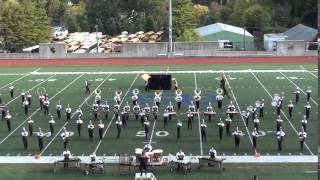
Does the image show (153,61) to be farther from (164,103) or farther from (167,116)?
(167,116)

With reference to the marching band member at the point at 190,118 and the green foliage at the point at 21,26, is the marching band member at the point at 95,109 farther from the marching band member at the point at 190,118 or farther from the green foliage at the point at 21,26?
the green foliage at the point at 21,26

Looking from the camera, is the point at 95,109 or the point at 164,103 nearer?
the point at 95,109

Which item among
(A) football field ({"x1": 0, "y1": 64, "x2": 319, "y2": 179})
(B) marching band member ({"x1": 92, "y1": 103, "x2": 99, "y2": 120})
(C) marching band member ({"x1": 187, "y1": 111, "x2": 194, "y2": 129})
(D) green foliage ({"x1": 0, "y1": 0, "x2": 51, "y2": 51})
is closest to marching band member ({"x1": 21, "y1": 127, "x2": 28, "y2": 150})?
(A) football field ({"x1": 0, "y1": 64, "x2": 319, "y2": 179})

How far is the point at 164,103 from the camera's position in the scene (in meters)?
24.7

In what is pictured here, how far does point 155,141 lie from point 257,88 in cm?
1061

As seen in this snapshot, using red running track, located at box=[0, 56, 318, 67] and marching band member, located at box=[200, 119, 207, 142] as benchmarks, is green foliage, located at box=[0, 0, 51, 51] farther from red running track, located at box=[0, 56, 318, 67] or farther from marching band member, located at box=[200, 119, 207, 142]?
marching band member, located at box=[200, 119, 207, 142]

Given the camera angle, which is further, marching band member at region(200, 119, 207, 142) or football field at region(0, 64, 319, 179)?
marching band member at region(200, 119, 207, 142)

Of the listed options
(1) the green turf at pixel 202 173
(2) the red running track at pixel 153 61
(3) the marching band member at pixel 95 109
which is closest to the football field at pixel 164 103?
(3) the marching band member at pixel 95 109

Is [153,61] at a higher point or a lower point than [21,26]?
lower

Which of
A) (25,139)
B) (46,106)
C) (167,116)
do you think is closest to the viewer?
(25,139)

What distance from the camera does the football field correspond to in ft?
58.1

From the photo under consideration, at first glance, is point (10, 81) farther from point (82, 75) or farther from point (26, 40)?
point (26, 40)

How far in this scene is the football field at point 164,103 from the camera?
1772 cm

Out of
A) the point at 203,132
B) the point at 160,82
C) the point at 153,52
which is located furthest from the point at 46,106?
the point at 153,52
